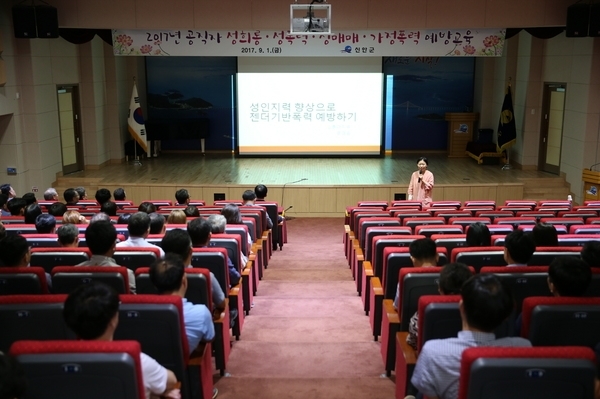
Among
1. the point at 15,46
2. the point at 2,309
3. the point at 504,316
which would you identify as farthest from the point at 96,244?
the point at 15,46

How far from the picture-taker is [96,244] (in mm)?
A: 3729

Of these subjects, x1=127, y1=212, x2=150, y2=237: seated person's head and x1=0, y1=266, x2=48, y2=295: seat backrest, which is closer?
x1=0, y1=266, x2=48, y2=295: seat backrest

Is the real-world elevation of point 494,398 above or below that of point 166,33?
below

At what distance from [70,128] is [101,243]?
10.1 m

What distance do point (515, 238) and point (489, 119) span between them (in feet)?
39.5

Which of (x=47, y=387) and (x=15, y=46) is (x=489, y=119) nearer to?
(x=15, y=46)

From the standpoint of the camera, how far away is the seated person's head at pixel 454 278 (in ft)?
10.0

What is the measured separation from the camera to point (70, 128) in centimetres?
1298

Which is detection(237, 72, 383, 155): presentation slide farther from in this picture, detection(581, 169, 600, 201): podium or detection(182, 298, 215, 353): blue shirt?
detection(182, 298, 215, 353): blue shirt

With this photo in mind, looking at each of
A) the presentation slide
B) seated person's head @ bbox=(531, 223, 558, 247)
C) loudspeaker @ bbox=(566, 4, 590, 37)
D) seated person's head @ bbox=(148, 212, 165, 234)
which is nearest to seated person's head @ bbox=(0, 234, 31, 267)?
seated person's head @ bbox=(148, 212, 165, 234)

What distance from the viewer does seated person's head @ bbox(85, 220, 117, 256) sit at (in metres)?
3.68

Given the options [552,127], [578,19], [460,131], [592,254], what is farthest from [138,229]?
[460,131]

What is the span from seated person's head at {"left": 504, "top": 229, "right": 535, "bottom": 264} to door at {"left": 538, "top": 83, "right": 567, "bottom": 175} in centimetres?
954

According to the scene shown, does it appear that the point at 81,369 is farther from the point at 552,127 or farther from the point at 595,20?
the point at 552,127
